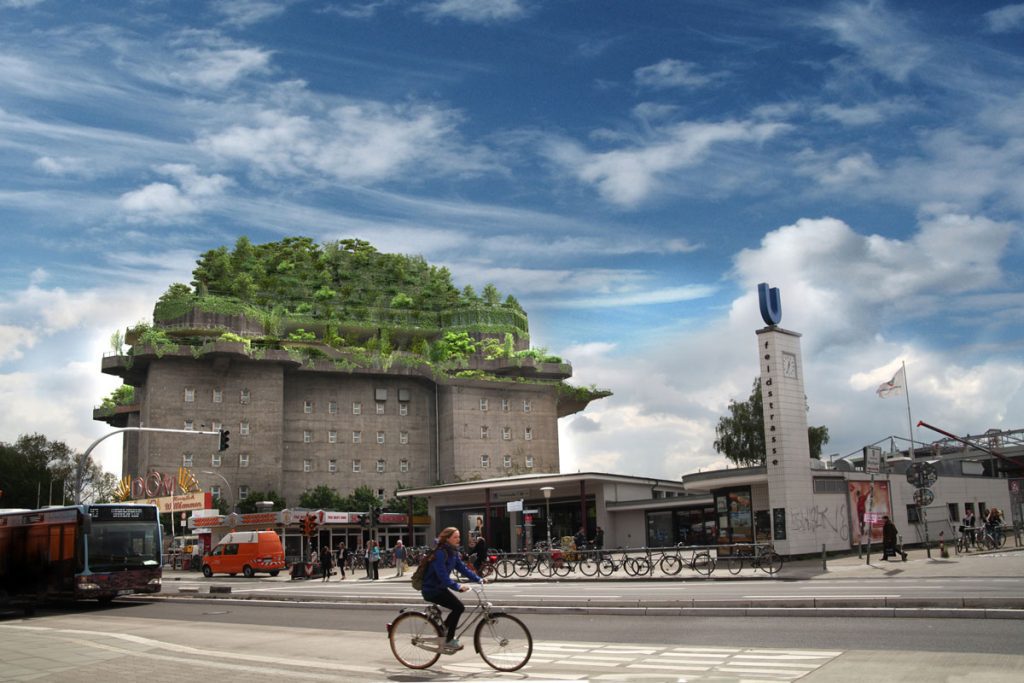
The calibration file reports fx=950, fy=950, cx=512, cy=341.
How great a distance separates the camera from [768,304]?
33.1 meters

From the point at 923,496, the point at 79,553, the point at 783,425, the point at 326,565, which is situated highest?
the point at 783,425

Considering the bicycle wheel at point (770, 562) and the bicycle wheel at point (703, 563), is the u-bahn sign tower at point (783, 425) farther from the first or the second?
the bicycle wheel at point (770, 562)

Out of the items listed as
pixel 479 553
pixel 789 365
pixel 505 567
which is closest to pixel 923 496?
pixel 789 365

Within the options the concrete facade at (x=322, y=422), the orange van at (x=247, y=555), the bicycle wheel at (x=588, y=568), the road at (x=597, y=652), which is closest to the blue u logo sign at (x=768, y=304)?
the bicycle wheel at (x=588, y=568)

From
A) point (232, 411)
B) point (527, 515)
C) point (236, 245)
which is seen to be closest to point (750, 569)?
point (527, 515)

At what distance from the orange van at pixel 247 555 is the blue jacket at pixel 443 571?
38.6 meters

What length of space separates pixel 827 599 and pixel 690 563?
14553mm

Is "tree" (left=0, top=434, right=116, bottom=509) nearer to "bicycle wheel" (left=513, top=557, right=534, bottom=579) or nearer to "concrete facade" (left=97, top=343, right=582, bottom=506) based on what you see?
"concrete facade" (left=97, top=343, right=582, bottom=506)

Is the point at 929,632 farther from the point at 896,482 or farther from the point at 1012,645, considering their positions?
the point at 896,482

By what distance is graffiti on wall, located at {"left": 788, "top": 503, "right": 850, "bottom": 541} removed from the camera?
31.1 m

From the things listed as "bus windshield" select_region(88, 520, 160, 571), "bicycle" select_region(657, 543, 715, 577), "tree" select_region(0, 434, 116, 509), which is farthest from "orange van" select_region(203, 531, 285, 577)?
"tree" select_region(0, 434, 116, 509)

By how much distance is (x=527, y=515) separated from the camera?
157ft

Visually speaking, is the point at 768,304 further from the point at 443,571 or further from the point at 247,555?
the point at 247,555

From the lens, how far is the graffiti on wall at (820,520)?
31109 millimetres
